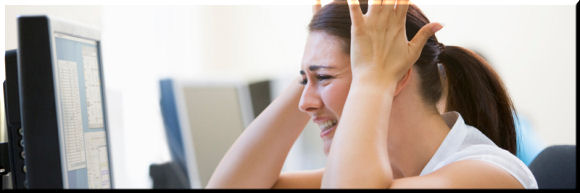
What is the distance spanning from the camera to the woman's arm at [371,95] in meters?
0.69

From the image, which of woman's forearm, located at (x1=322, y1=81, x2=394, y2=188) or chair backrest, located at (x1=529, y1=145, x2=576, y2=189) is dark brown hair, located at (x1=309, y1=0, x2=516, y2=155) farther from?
woman's forearm, located at (x1=322, y1=81, x2=394, y2=188)

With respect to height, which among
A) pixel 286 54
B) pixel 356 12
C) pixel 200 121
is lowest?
pixel 200 121

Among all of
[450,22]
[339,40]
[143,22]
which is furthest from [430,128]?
[143,22]

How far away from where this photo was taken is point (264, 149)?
39.5 inches

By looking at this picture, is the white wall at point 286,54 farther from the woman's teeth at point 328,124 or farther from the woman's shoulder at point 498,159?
the woman's shoulder at point 498,159

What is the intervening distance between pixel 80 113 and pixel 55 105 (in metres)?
0.06

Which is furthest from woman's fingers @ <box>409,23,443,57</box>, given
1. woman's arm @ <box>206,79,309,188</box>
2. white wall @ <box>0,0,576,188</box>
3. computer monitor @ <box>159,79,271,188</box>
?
white wall @ <box>0,0,576,188</box>

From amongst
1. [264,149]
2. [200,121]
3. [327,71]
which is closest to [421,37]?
[327,71]

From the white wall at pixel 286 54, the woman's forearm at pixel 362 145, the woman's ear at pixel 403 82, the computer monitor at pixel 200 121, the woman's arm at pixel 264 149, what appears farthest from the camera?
the white wall at pixel 286 54

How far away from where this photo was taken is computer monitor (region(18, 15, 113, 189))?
0.69m

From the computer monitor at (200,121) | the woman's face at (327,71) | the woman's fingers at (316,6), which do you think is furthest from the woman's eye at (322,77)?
the computer monitor at (200,121)

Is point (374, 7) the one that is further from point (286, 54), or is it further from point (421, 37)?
point (286, 54)

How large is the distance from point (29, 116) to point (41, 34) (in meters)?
0.09

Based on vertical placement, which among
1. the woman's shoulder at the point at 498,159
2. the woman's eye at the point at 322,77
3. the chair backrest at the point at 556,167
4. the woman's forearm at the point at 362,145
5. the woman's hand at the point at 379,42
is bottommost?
the chair backrest at the point at 556,167
